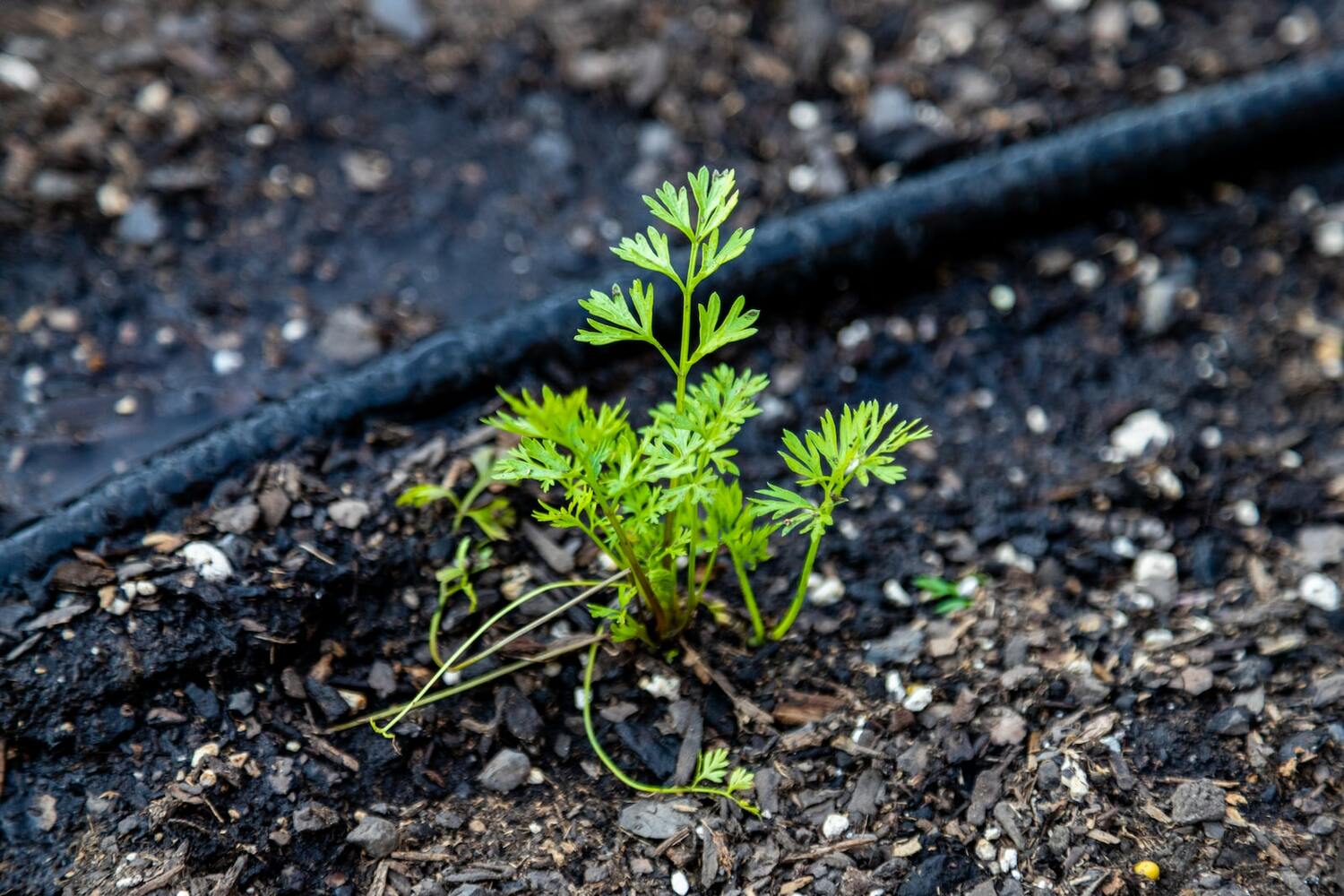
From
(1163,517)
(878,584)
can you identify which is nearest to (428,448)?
(878,584)

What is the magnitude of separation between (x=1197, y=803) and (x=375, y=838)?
1.37 meters

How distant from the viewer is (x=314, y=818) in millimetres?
1752

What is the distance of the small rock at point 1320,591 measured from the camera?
2.09m

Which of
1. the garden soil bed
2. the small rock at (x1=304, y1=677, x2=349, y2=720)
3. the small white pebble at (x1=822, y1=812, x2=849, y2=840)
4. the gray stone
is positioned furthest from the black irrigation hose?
the small white pebble at (x1=822, y1=812, x2=849, y2=840)

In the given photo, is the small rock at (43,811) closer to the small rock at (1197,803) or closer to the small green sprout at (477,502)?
the small green sprout at (477,502)

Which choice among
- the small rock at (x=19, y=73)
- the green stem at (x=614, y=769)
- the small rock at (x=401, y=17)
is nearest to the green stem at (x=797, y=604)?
the green stem at (x=614, y=769)

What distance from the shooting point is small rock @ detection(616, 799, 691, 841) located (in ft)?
5.87

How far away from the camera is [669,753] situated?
1.89 m

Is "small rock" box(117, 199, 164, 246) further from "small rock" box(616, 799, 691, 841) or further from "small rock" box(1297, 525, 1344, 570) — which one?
"small rock" box(1297, 525, 1344, 570)

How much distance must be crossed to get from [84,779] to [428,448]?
0.83 m

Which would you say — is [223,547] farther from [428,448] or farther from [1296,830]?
[1296,830]

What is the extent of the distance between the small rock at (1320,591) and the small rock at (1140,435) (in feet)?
1.31

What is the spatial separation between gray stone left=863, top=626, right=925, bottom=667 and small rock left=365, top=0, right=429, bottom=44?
6.78 ft

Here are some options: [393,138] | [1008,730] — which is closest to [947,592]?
[1008,730]
